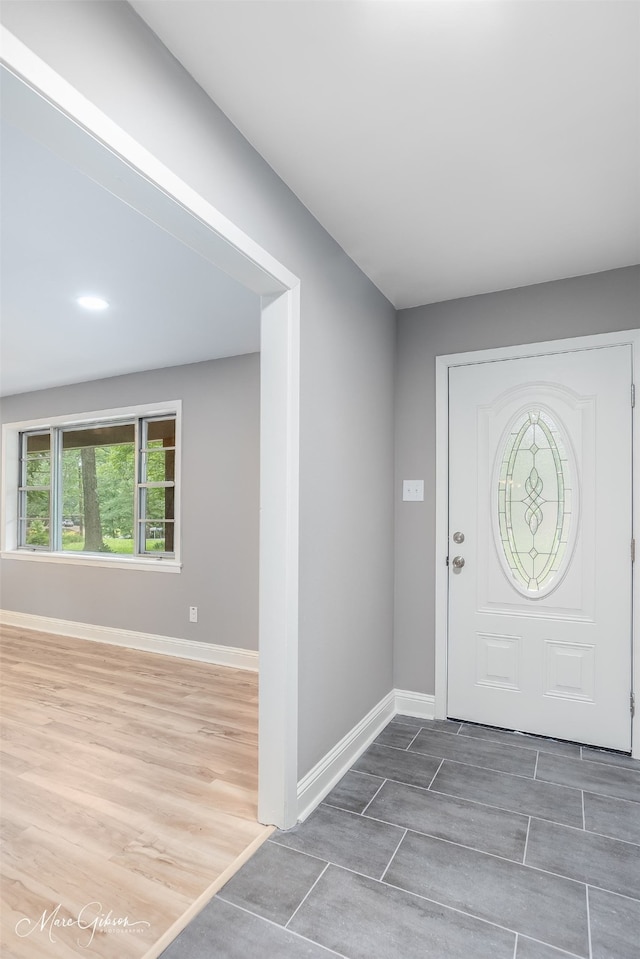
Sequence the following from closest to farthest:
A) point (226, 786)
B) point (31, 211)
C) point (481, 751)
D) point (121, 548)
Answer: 1. point (31, 211)
2. point (226, 786)
3. point (481, 751)
4. point (121, 548)

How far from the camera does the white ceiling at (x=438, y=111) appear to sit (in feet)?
4.47

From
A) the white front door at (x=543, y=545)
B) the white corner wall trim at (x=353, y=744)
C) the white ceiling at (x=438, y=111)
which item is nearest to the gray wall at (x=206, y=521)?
the white corner wall trim at (x=353, y=744)

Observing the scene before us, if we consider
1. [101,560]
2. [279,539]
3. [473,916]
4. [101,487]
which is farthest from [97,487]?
[473,916]

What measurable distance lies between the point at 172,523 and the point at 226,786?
264 centimetres

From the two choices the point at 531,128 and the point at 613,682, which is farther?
the point at 613,682

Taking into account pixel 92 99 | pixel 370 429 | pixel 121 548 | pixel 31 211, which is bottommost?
pixel 121 548

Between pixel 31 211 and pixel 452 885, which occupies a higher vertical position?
pixel 31 211

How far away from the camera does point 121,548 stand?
5.05 m

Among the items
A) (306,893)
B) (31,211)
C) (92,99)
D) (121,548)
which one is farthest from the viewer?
(121,548)

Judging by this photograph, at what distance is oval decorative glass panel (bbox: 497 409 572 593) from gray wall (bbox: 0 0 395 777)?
0.66 m

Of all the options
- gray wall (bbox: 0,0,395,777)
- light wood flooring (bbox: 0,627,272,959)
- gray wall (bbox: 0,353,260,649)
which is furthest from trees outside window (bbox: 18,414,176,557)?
gray wall (bbox: 0,0,395,777)

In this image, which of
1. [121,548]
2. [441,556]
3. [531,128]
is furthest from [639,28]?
[121,548]

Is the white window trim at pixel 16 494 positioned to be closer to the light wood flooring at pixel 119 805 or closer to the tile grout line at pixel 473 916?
the light wood flooring at pixel 119 805

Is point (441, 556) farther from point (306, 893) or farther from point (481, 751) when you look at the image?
point (306, 893)
